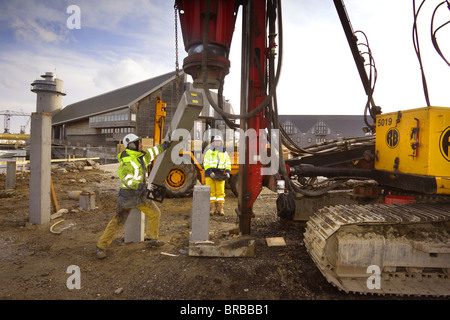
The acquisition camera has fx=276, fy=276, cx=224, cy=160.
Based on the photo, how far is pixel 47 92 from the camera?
46062 mm

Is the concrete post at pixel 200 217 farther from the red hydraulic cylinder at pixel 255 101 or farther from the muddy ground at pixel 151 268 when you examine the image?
the red hydraulic cylinder at pixel 255 101

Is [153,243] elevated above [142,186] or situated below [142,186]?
below

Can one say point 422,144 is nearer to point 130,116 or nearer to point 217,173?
point 217,173

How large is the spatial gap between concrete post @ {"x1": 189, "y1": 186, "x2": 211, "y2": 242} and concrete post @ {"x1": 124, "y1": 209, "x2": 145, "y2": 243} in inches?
47.8

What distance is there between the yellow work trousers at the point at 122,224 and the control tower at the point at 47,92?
1966 inches

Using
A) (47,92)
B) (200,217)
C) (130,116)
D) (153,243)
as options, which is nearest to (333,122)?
(130,116)

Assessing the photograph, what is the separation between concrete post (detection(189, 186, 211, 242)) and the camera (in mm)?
4551

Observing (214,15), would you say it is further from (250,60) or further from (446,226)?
(446,226)

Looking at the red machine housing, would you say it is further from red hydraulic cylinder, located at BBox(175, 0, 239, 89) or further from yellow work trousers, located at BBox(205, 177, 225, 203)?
yellow work trousers, located at BBox(205, 177, 225, 203)

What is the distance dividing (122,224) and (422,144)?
463cm

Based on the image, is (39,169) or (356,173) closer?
(356,173)

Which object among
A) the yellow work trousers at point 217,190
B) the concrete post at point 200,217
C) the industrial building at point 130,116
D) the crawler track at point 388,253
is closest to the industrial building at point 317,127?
the industrial building at point 130,116

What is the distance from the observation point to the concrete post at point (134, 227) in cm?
514
